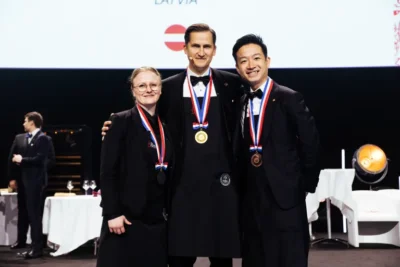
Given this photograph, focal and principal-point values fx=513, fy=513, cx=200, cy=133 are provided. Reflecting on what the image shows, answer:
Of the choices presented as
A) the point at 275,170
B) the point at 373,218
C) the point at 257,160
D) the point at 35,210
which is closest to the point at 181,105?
the point at 257,160

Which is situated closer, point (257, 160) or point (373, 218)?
point (257, 160)

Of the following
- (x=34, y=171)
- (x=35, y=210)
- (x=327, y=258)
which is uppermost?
(x=34, y=171)

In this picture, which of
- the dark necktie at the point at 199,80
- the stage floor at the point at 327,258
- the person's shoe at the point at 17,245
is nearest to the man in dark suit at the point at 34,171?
the stage floor at the point at 327,258

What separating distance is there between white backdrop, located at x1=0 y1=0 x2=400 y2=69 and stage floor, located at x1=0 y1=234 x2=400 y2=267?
2249 mm

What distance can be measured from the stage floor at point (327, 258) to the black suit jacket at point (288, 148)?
278cm

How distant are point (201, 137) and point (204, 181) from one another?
0.74 ft

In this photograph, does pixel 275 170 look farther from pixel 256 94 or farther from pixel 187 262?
pixel 187 262

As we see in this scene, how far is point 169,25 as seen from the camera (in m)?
6.38

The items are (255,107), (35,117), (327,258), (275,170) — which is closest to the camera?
(275,170)

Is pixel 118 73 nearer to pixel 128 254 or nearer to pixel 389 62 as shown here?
pixel 389 62

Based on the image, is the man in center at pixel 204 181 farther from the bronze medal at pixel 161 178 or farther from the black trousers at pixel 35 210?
the black trousers at pixel 35 210

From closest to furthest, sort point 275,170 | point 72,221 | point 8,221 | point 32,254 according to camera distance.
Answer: point 275,170, point 72,221, point 32,254, point 8,221

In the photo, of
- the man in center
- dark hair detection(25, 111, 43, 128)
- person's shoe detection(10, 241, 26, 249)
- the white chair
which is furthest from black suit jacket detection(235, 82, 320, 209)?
person's shoe detection(10, 241, 26, 249)

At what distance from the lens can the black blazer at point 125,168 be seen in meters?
2.57
